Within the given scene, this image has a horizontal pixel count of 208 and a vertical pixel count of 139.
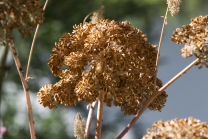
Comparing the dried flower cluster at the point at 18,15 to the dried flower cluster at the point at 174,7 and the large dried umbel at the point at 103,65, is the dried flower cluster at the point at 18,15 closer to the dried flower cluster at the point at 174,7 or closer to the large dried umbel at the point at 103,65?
the large dried umbel at the point at 103,65

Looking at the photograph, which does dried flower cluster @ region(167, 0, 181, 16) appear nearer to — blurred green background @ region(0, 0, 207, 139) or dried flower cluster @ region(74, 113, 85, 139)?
dried flower cluster @ region(74, 113, 85, 139)

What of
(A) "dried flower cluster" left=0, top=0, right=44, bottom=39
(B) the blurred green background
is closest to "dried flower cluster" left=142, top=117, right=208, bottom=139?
(A) "dried flower cluster" left=0, top=0, right=44, bottom=39

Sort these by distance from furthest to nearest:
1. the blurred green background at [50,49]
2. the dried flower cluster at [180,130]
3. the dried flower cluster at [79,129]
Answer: the blurred green background at [50,49]
the dried flower cluster at [79,129]
the dried flower cluster at [180,130]

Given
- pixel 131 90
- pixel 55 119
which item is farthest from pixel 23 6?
pixel 55 119

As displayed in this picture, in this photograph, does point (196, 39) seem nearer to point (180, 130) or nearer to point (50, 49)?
point (180, 130)

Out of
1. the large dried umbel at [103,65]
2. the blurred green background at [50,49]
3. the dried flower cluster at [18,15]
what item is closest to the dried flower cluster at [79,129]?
the large dried umbel at [103,65]
